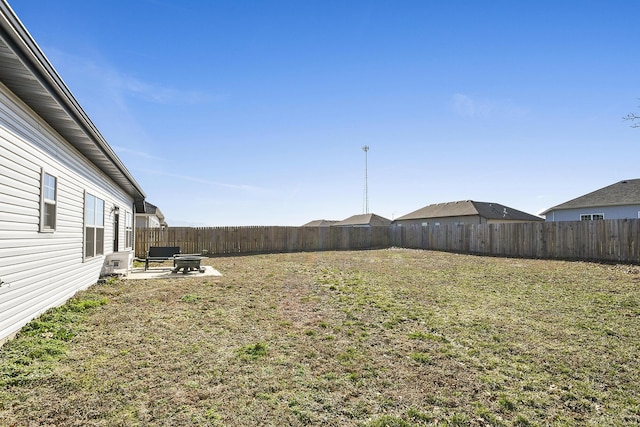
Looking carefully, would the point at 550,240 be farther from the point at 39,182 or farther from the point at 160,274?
the point at 39,182

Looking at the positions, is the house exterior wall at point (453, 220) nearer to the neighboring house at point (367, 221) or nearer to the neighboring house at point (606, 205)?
the neighboring house at point (606, 205)

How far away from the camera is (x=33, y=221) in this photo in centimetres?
482

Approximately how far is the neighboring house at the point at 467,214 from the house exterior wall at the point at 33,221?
82.8 ft

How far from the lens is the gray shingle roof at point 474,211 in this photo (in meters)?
26.5

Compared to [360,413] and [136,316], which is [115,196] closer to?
[136,316]

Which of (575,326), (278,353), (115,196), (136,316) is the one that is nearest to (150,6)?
(115,196)

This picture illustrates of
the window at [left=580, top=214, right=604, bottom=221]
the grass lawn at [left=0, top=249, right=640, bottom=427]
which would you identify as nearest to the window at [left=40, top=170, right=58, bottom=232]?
the grass lawn at [left=0, top=249, right=640, bottom=427]

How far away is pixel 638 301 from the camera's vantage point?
6.56 m

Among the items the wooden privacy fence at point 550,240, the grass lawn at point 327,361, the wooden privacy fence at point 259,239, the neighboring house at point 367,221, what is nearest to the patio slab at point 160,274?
the grass lawn at point 327,361

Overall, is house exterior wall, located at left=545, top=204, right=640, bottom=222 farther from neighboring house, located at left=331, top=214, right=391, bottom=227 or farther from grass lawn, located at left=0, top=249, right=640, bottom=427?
neighboring house, located at left=331, top=214, right=391, bottom=227

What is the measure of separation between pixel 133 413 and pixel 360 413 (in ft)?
5.95

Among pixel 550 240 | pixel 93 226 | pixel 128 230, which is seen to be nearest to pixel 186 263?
pixel 93 226

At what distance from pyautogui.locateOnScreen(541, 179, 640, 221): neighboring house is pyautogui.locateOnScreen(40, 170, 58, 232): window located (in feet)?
79.6

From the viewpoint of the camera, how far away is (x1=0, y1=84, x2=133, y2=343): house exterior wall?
4.02 meters
